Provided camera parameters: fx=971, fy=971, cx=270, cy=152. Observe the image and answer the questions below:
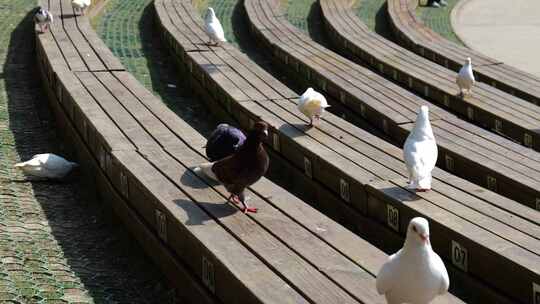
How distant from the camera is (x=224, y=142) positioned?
680 centimetres

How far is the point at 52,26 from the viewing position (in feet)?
43.8

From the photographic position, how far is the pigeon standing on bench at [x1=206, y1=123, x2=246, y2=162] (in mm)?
6734

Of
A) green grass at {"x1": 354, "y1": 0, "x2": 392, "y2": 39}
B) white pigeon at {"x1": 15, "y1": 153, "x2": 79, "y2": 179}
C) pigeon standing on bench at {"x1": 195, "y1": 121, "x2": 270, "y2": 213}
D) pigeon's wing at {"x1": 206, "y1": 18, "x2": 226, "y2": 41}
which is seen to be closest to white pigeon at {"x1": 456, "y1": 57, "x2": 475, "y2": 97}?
pigeon's wing at {"x1": 206, "y1": 18, "x2": 226, "y2": 41}

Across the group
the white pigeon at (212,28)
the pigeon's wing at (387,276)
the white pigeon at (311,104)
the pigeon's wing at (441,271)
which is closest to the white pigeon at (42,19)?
the white pigeon at (212,28)

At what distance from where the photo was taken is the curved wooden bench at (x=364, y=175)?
243 inches

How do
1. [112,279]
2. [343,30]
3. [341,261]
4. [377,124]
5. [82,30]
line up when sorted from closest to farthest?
[341,261] < [112,279] < [377,124] < [82,30] < [343,30]

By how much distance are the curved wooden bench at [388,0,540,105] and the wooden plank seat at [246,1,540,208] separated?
1.80 meters

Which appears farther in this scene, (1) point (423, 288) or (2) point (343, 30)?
(2) point (343, 30)

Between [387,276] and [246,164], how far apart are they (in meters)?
1.66

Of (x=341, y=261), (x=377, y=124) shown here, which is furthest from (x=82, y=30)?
(x=341, y=261)

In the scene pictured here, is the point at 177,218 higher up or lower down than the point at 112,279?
higher up

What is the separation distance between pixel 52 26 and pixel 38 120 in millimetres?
3653

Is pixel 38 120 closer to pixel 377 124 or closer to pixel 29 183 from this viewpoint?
pixel 29 183

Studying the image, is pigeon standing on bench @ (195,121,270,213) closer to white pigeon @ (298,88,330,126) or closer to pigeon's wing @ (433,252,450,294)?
pigeon's wing @ (433,252,450,294)
